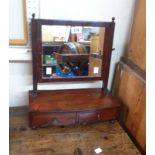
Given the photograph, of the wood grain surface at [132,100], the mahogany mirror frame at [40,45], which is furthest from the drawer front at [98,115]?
the mahogany mirror frame at [40,45]

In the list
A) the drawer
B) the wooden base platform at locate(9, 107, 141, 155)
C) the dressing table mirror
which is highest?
the dressing table mirror

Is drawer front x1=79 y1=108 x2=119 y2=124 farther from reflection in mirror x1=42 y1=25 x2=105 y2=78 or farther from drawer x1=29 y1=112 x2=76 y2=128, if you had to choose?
reflection in mirror x1=42 y1=25 x2=105 y2=78

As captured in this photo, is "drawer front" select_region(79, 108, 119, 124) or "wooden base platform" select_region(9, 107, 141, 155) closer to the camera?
"wooden base platform" select_region(9, 107, 141, 155)

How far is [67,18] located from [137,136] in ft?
3.22

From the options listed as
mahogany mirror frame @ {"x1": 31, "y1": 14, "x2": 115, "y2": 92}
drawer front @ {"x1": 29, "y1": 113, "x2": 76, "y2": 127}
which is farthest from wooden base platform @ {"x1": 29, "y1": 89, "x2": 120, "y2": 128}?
mahogany mirror frame @ {"x1": 31, "y1": 14, "x2": 115, "y2": 92}

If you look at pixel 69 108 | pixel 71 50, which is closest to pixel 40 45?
pixel 71 50

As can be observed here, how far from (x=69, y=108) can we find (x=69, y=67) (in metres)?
0.32

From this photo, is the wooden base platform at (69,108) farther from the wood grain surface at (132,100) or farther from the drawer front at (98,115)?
Result: the wood grain surface at (132,100)

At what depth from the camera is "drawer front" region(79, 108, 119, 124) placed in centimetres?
140

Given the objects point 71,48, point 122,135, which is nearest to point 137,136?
point 122,135

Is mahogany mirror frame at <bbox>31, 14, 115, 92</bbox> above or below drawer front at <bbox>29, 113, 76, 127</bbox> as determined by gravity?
above

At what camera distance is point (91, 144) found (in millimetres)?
1318

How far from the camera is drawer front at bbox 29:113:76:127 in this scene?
1.33 m

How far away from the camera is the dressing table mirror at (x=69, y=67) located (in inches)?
52.9
